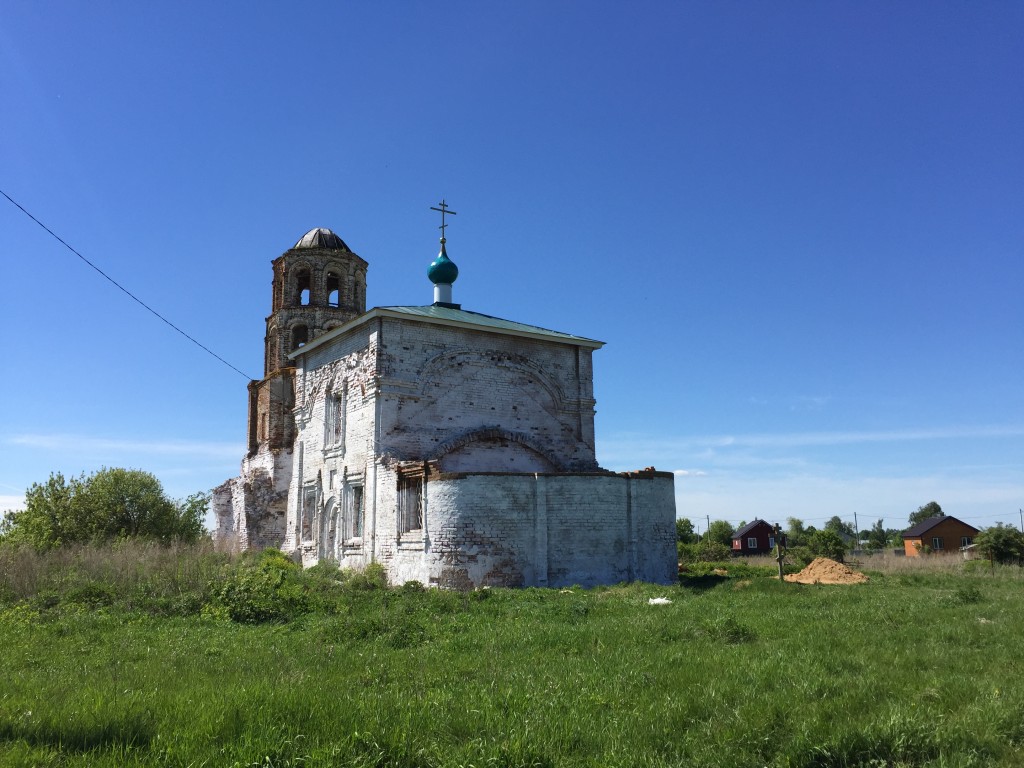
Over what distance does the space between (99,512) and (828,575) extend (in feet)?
68.4

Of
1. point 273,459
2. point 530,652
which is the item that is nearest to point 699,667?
point 530,652

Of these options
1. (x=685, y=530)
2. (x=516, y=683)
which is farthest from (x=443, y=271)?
(x=685, y=530)

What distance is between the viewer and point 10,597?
12.8m

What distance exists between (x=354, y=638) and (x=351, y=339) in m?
12.0

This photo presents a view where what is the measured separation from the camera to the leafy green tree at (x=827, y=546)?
30328mm

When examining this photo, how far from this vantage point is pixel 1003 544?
27438 millimetres

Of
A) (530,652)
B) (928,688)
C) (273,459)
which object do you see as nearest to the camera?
(928,688)

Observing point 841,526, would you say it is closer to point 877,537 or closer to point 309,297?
point 877,537

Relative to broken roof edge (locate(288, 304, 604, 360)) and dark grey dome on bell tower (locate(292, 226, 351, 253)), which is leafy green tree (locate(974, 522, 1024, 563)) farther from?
dark grey dome on bell tower (locate(292, 226, 351, 253))

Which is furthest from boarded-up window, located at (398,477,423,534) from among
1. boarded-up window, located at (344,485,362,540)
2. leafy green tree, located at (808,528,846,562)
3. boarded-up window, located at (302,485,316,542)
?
leafy green tree, located at (808,528,846,562)

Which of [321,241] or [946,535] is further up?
[321,241]

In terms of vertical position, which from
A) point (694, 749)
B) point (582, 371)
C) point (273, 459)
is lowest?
point (694, 749)

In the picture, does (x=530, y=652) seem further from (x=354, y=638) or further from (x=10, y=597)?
(x=10, y=597)

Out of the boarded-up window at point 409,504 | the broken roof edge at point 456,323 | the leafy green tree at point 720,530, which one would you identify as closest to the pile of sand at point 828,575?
the broken roof edge at point 456,323
